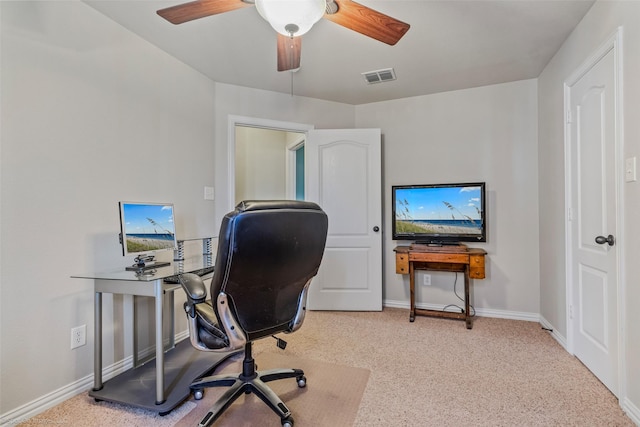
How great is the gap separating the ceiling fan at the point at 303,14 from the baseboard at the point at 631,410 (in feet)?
7.28

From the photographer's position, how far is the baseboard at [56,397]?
157 centimetres

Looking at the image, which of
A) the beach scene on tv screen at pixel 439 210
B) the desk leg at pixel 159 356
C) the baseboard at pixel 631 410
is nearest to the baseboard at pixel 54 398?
the desk leg at pixel 159 356

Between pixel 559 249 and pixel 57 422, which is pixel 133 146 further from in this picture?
pixel 559 249

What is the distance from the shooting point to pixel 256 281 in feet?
4.58

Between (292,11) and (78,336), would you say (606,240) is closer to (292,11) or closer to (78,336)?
(292,11)

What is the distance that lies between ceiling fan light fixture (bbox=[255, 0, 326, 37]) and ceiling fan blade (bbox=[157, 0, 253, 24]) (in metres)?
0.20

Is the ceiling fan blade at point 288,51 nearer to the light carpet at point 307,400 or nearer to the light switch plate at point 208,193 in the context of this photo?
the light switch plate at point 208,193

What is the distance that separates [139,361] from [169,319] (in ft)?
1.14

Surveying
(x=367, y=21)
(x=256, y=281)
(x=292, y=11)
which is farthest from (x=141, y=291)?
(x=367, y=21)

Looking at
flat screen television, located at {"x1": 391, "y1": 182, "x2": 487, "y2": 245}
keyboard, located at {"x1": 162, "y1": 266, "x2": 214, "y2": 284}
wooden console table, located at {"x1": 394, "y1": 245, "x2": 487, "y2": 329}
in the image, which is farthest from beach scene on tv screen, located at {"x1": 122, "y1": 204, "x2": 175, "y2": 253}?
flat screen television, located at {"x1": 391, "y1": 182, "x2": 487, "y2": 245}

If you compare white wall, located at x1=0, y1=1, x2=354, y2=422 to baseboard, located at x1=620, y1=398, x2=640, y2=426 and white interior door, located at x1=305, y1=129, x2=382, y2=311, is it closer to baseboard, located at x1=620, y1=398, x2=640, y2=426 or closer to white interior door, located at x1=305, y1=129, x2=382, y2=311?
white interior door, located at x1=305, y1=129, x2=382, y2=311

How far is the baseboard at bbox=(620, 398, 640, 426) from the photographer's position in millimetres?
1534

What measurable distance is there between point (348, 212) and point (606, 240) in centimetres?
213

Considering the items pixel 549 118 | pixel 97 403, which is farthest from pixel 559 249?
pixel 97 403
